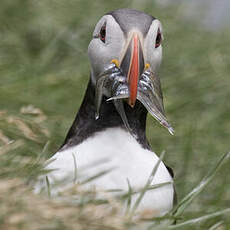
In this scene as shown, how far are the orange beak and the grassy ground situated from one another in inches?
35.7

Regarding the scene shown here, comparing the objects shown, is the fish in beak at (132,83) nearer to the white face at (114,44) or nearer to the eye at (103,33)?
the white face at (114,44)

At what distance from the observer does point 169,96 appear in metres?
6.41

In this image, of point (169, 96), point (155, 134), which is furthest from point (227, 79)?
point (155, 134)

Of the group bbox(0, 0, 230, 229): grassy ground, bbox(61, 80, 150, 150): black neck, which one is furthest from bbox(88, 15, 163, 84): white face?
bbox(0, 0, 230, 229): grassy ground

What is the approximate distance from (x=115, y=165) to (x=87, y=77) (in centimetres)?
276

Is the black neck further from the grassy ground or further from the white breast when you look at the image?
the grassy ground

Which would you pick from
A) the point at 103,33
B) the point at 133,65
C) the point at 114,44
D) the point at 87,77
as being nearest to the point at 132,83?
the point at 133,65

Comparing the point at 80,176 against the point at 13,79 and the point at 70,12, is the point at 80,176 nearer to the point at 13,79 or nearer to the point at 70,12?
the point at 13,79

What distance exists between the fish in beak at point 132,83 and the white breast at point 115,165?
10 cm

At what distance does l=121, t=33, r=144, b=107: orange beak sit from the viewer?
3.33 meters

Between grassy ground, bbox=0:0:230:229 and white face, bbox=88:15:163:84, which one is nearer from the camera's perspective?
white face, bbox=88:15:163:84

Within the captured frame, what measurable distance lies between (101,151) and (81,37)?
3.49 metres

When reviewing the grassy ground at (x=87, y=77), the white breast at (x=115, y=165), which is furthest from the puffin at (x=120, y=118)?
the grassy ground at (x=87, y=77)

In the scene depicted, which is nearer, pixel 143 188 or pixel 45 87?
pixel 143 188
